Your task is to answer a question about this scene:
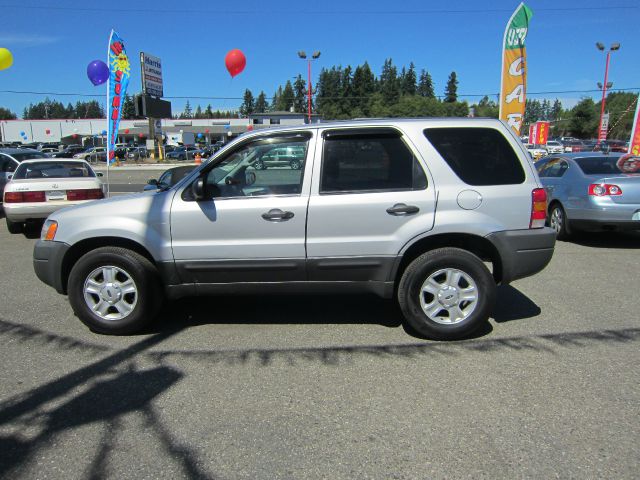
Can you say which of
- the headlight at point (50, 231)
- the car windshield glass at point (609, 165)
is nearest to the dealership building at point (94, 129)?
the car windshield glass at point (609, 165)

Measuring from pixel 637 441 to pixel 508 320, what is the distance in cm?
205

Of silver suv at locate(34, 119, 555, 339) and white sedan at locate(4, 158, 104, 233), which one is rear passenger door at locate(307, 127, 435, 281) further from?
white sedan at locate(4, 158, 104, 233)

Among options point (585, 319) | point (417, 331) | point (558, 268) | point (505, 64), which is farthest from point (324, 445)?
point (505, 64)

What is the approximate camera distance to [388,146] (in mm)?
4281

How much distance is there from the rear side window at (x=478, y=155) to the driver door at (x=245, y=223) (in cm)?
115

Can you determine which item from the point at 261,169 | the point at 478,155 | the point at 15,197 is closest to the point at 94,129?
the point at 15,197

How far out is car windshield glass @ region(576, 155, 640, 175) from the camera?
8250 millimetres

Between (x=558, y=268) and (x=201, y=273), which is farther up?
(x=201, y=273)

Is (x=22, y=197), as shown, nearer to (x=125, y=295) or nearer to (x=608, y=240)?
(x=125, y=295)

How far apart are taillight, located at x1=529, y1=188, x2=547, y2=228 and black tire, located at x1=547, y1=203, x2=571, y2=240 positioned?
4.69 m

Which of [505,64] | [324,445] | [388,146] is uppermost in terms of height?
[505,64]

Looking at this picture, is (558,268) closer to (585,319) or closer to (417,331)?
(585,319)

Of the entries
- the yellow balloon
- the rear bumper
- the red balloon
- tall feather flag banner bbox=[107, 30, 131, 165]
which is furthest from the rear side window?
the red balloon

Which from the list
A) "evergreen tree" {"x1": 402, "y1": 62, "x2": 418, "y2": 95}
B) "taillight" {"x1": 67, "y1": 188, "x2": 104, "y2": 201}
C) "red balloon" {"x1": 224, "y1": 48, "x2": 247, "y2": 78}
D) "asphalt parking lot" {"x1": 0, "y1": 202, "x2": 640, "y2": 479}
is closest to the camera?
"asphalt parking lot" {"x1": 0, "y1": 202, "x2": 640, "y2": 479}
